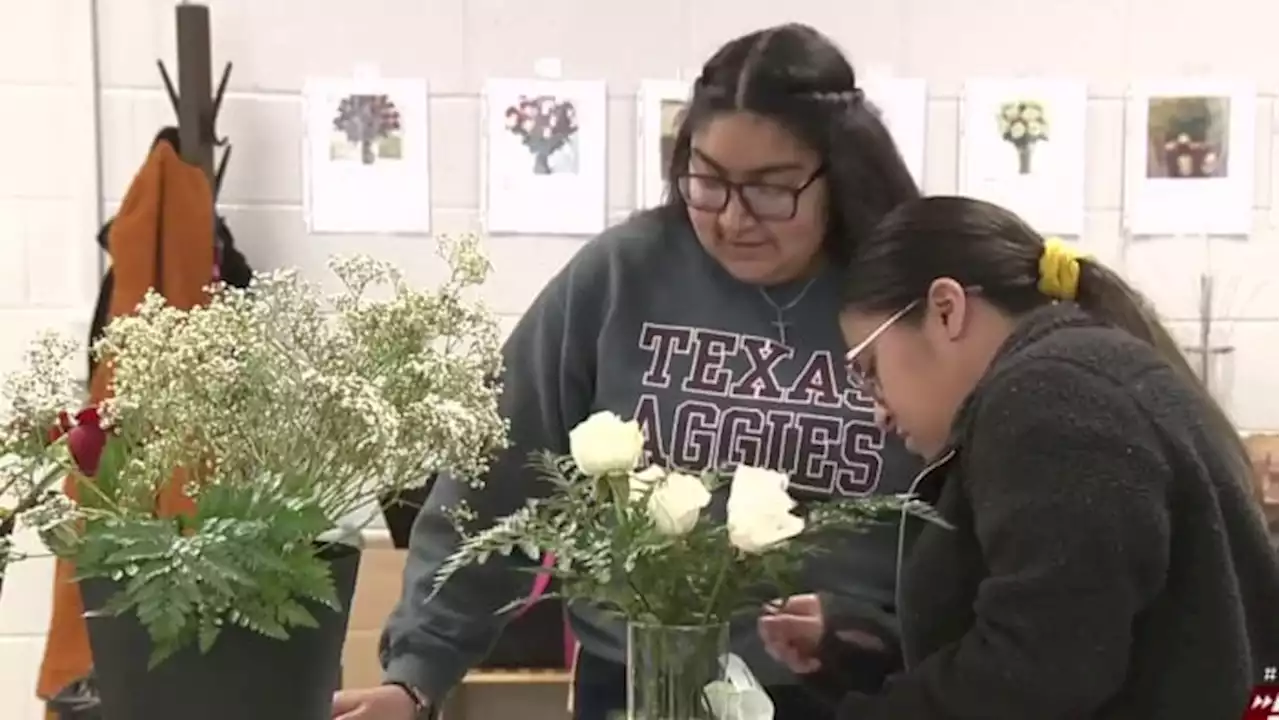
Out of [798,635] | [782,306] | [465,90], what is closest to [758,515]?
[798,635]

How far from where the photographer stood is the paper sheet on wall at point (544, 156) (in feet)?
8.29

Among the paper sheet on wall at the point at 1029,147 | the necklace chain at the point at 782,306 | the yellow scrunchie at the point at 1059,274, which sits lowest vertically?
the necklace chain at the point at 782,306

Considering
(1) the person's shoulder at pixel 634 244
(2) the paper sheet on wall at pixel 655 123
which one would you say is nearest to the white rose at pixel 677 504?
(1) the person's shoulder at pixel 634 244

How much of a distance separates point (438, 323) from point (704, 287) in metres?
0.66

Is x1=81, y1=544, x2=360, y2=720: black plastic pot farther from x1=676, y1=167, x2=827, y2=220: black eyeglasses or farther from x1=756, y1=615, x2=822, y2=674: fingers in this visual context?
x1=676, y1=167, x2=827, y2=220: black eyeglasses

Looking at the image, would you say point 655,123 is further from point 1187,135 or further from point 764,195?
point 764,195

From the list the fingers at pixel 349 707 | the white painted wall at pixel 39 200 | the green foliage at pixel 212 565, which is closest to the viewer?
the green foliage at pixel 212 565

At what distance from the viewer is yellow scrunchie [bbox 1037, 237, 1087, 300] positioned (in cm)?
131

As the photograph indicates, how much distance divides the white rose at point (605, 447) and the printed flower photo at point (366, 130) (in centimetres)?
163

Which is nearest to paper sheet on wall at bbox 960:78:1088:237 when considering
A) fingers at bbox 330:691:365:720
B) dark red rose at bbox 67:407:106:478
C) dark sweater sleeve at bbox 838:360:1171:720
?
dark sweater sleeve at bbox 838:360:1171:720

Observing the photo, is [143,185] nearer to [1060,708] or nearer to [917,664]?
[917,664]

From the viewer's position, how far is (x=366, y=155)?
99.0 inches

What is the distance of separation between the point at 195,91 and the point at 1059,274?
155 cm

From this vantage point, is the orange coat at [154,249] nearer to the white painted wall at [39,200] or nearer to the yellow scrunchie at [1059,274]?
the white painted wall at [39,200]
